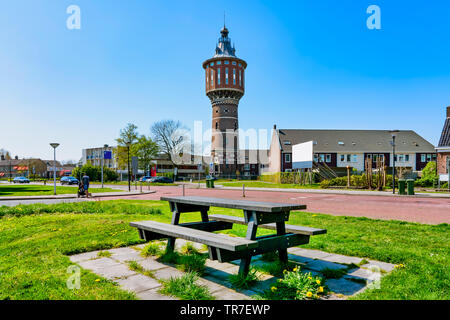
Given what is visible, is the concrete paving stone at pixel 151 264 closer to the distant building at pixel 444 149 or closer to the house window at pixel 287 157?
the distant building at pixel 444 149

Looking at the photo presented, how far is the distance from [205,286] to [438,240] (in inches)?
213

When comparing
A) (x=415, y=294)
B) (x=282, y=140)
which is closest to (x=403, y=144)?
(x=282, y=140)

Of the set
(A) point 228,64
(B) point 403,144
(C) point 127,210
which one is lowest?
(C) point 127,210

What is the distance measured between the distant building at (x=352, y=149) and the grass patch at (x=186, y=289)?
178ft

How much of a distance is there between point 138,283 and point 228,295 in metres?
1.22

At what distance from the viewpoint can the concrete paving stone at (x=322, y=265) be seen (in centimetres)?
477

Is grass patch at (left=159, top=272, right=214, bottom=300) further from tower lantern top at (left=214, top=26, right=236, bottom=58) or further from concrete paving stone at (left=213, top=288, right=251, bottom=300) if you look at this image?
tower lantern top at (left=214, top=26, right=236, bottom=58)

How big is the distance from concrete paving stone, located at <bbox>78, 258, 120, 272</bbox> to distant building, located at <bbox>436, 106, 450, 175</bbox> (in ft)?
125

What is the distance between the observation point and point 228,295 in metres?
3.67

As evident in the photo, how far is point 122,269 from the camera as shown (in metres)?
4.71

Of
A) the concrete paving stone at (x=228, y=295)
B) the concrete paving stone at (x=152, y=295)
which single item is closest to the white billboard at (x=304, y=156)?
the concrete paving stone at (x=228, y=295)

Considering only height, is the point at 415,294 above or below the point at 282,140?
below

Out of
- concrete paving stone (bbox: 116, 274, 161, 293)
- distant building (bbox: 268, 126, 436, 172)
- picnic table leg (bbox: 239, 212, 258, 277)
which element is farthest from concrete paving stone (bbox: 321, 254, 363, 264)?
distant building (bbox: 268, 126, 436, 172)
